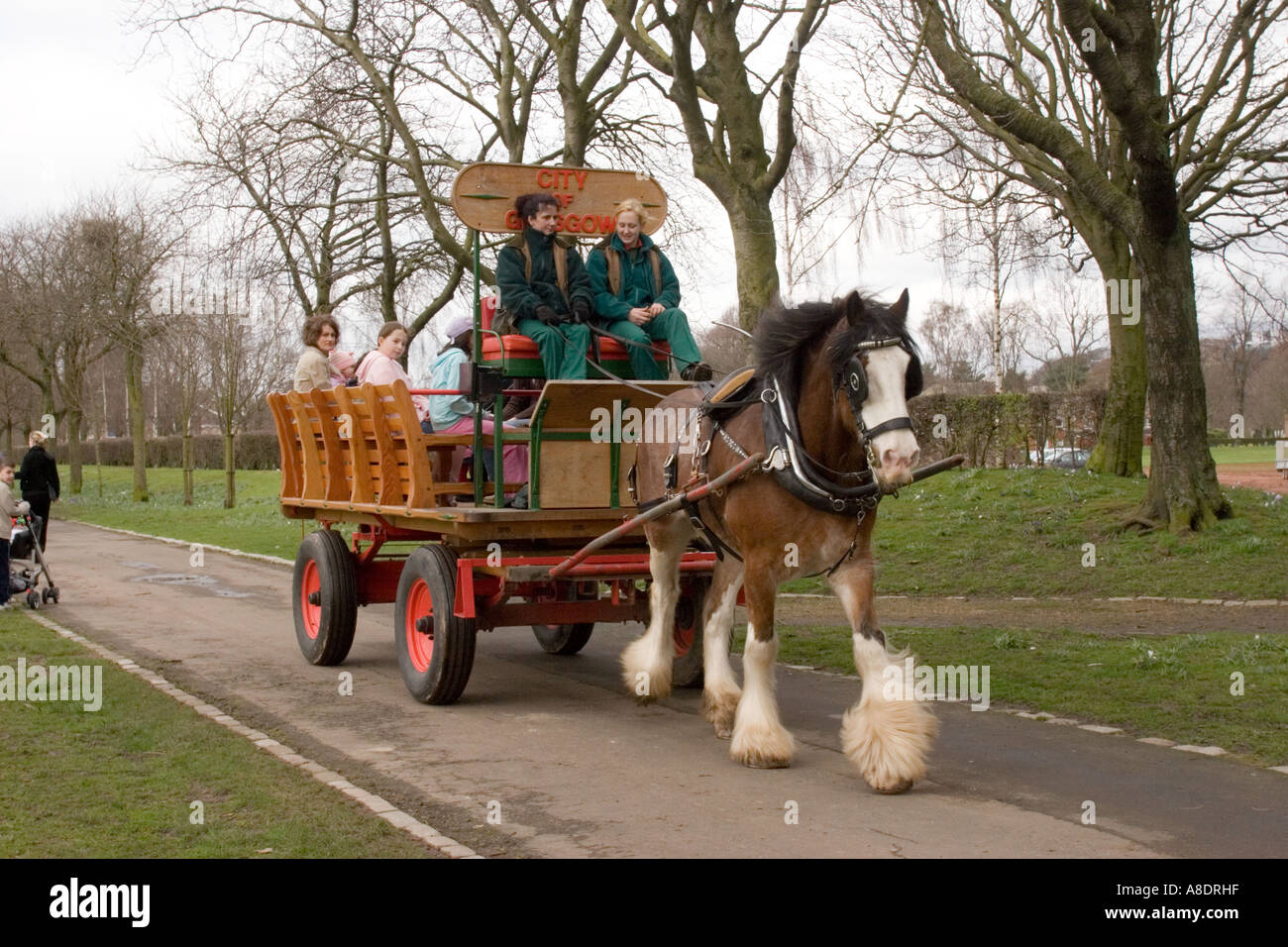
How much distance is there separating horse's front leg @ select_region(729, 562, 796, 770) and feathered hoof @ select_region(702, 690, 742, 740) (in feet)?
2.10

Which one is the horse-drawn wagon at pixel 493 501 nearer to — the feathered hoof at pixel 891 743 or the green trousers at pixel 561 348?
the green trousers at pixel 561 348

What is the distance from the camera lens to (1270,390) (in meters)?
54.8

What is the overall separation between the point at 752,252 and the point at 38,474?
36.8 ft

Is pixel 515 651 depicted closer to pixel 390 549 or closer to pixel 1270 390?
pixel 390 549

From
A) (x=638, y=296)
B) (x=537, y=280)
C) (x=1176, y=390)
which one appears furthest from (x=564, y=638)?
(x=1176, y=390)

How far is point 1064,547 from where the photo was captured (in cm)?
1552

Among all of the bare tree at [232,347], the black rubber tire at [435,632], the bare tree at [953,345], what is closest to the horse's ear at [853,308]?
the black rubber tire at [435,632]

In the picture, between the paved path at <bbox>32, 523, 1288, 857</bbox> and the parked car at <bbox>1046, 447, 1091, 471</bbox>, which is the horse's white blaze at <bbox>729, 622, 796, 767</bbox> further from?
the parked car at <bbox>1046, 447, 1091, 471</bbox>

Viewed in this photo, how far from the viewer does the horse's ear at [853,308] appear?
630cm

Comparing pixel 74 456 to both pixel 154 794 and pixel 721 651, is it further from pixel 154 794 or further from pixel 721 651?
pixel 154 794

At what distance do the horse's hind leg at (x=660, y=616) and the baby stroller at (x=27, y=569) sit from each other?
860 centimetres
